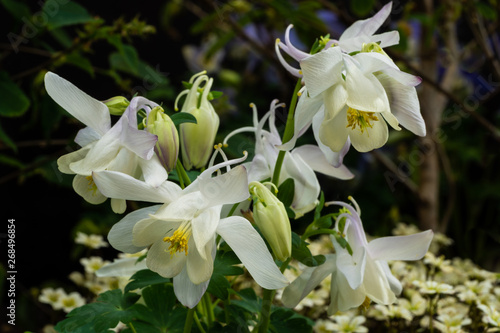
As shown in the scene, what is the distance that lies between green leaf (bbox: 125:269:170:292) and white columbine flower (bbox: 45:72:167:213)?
112 millimetres

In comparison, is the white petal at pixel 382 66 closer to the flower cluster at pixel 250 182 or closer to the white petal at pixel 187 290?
the flower cluster at pixel 250 182

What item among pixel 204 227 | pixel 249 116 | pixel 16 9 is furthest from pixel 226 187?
pixel 249 116

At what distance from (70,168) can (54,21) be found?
59 cm

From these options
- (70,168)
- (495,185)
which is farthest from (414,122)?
(495,185)

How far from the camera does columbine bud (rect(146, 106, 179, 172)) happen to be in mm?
535

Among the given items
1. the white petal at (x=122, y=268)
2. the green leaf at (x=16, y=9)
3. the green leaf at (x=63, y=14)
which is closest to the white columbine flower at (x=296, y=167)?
the white petal at (x=122, y=268)

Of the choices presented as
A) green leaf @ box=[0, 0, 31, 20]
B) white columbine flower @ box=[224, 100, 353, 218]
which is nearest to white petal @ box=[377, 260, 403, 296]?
white columbine flower @ box=[224, 100, 353, 218]

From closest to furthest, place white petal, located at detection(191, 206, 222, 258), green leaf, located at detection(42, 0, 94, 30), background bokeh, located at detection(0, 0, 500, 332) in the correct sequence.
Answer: white petal, located at detection(191, 206, 222, 258)
green leaf, located at detection(42, 0, 94, 30)
background bokeh, located at detection(0, 0, 500, 332)

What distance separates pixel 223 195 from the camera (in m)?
0.52

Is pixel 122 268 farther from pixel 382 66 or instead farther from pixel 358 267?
pixel 382 66

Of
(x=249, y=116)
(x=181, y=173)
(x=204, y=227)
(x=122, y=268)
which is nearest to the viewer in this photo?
(x=204, y=227)

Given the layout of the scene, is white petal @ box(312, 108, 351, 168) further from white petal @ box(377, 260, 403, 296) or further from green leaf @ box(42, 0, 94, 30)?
green leaf @ box(42, 0, 94, 30)

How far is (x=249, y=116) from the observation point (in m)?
1.81

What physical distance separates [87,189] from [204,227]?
156 millimetres
